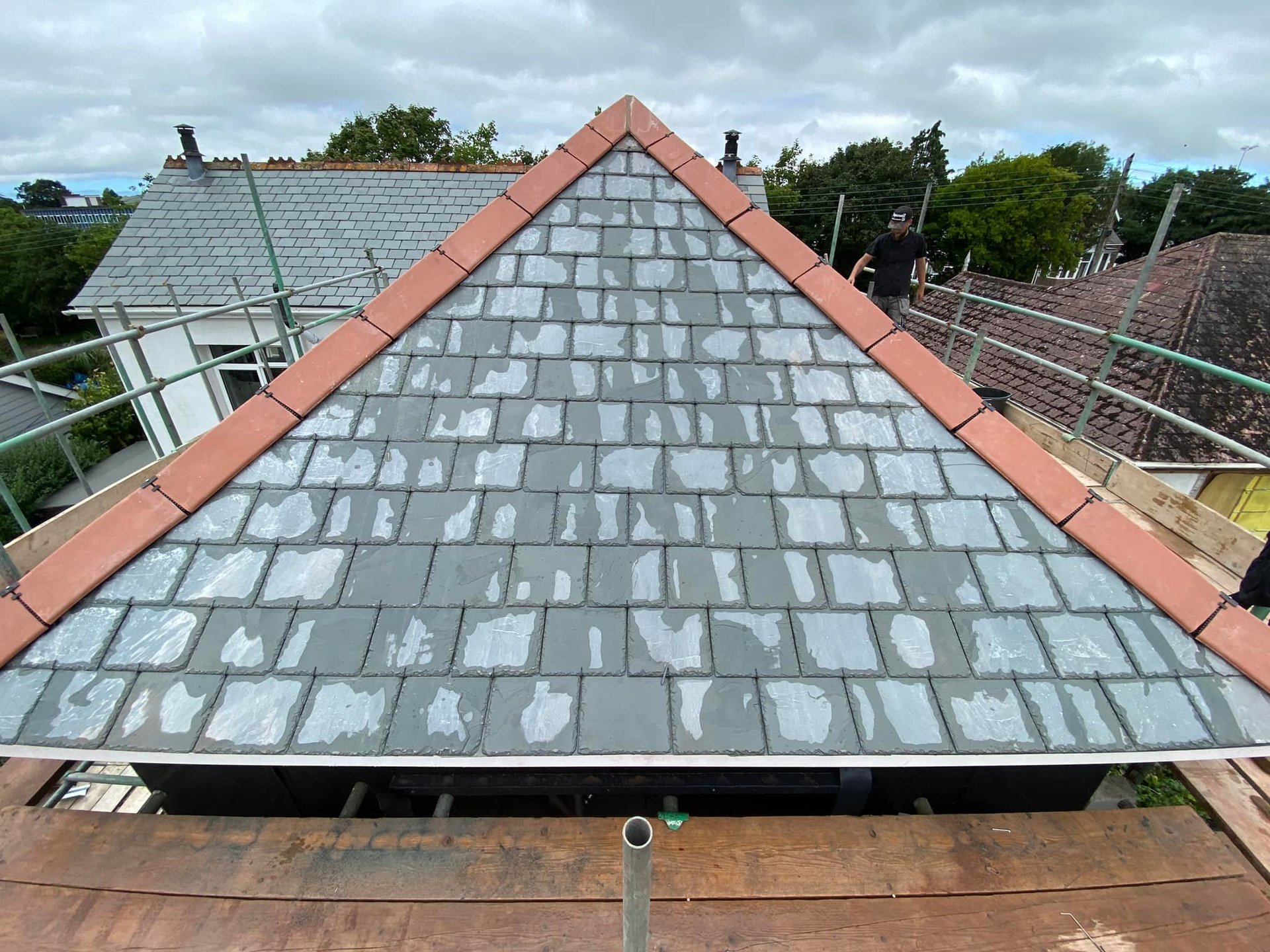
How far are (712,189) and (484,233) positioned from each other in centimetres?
145

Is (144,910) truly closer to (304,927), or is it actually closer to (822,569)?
(304,927)

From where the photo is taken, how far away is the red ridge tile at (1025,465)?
256 cm

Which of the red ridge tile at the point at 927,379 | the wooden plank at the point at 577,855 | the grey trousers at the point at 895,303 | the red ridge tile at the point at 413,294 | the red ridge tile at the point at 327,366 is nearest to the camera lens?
the wooden plank at the point at 577,855

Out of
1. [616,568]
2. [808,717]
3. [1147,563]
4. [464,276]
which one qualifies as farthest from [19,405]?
[1147,563]

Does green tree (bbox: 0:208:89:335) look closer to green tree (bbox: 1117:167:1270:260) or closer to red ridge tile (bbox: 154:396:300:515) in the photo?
red ridge tile (bbox: 154:396:300:515)

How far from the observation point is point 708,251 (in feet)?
10.6

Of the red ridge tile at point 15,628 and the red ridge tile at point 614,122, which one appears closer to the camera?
the red ridge tile at point 15,628

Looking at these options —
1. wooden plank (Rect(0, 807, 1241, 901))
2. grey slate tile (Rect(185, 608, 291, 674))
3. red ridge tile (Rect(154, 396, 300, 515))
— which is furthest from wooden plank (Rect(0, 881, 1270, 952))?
red ridge tile (Rect(154, 396, 300, 515))

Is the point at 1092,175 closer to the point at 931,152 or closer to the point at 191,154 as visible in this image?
the point at 931,152

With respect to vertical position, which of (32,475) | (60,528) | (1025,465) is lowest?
(32,475)

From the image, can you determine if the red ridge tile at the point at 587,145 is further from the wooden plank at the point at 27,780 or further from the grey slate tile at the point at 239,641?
the wooden plank at the point at 27,780

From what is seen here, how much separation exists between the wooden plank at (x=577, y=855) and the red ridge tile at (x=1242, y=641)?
857 millimetres

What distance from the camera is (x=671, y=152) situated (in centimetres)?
344

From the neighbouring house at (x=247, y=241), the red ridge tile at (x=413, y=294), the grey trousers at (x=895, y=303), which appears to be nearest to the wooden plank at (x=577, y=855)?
the red ridge tile at (x=413, y=294)
